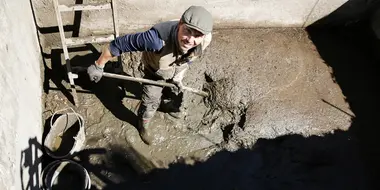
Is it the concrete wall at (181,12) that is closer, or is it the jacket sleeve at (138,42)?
the jacket sleeve at (138,42)

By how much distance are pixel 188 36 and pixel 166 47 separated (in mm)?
404

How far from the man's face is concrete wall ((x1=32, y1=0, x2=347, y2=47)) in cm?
185

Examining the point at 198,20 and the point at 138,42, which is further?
the point at 138,42

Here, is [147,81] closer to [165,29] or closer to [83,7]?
[165,29]

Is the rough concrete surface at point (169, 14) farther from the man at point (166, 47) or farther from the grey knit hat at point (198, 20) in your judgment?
the grey knit hat at point (198, 20)

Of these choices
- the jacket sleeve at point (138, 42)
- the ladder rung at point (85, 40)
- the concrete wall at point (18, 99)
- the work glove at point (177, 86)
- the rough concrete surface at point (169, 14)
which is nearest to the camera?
the concrete wall at point (18, 99)

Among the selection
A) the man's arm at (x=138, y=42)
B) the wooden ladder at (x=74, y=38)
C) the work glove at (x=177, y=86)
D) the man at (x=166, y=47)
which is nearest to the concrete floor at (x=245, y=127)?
the wooden ladder at (x=74, y=38)

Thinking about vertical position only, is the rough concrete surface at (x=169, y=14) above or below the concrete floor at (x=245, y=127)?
above

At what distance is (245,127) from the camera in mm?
5059

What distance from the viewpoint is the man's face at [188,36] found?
11.8 feet

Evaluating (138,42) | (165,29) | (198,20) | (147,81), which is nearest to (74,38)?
(147,81)

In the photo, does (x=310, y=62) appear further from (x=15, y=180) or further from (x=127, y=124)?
(x=15, y=180)

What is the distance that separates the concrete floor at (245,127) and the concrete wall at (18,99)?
597 millimetres

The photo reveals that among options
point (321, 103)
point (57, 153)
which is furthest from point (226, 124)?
point (57, 153)
